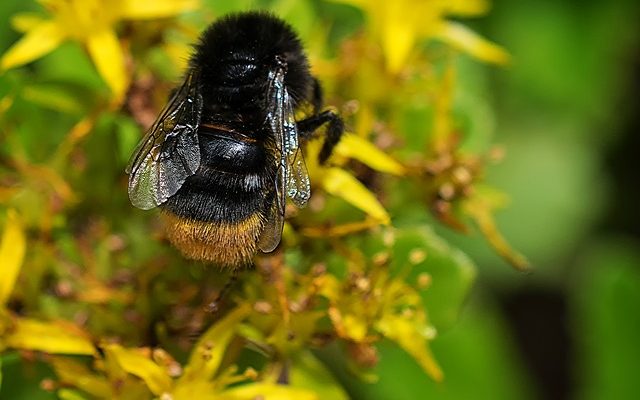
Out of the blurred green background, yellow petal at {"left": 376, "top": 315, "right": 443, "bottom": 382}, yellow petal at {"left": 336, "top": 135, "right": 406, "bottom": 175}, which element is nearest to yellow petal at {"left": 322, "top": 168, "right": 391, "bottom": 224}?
yellow petal at {"left": 336, "top": 135, "right": 406, "bottom": 175}

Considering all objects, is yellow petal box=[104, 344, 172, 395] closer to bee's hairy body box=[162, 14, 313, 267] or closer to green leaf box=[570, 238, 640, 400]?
bee's hairy body box=[162, 14, 313, 267]

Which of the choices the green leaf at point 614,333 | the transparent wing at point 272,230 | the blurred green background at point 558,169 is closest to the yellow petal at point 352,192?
the transparent wing at point 272,230

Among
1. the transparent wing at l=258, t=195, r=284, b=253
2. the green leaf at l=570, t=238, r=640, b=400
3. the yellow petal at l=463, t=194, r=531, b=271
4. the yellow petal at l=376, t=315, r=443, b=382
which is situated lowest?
the green leaf at l=570, t=238, r=640, b=400

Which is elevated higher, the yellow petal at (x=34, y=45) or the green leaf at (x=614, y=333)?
the yellow petal at (x=34, y=45)

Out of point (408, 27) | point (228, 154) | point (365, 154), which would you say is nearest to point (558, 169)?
point (408, 27)

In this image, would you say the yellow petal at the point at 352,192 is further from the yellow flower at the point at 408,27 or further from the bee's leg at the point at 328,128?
the yellow flower at the point at 408,27

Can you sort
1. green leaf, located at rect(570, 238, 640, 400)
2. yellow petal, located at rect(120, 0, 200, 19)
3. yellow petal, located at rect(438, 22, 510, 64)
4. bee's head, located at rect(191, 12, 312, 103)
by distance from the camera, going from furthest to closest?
green leaf, located at rect(570, 238, 640, 400)
yellow petal, located at rect(438, 22, 510, 64)
yellow petal, located at rect(120, 0, 200, 19)
bee's head, located at rect(191, 12, 312, 103)
